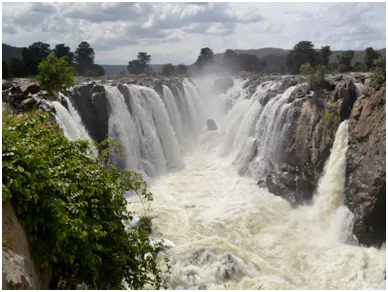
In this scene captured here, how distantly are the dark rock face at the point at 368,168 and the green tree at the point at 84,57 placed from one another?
6919 cm

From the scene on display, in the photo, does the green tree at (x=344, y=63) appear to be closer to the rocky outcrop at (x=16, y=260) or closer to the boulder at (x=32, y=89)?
the boulder at (x=32, y=89)

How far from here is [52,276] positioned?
6.37 meters

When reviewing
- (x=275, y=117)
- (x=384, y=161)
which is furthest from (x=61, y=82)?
(x=384, y=161)

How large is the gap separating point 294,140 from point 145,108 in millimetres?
11453

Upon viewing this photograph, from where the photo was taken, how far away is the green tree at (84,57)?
7694 cm

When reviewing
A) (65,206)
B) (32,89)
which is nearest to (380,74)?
(65,206)

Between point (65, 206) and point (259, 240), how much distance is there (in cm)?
1093

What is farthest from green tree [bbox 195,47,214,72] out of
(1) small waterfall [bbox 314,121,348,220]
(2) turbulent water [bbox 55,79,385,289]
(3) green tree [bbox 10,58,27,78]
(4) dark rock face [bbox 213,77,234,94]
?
(1) small waterfall [bbox 314,121,348,220]

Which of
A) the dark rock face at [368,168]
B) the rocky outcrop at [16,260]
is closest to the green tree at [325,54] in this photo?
the dark rock face at [368,168]

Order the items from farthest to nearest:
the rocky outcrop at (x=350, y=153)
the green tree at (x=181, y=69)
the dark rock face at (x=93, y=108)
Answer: the green tree at (x=181, y=69) < the dark rock face at (x=93, y=108) < the rocky outcrop at (x=350, y=153)

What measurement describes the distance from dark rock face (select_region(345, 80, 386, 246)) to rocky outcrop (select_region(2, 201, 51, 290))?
12558 millimetres

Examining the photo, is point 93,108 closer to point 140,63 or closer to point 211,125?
point 211,125

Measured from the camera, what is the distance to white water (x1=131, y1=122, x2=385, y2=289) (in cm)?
1244

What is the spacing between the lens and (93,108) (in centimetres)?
2188
